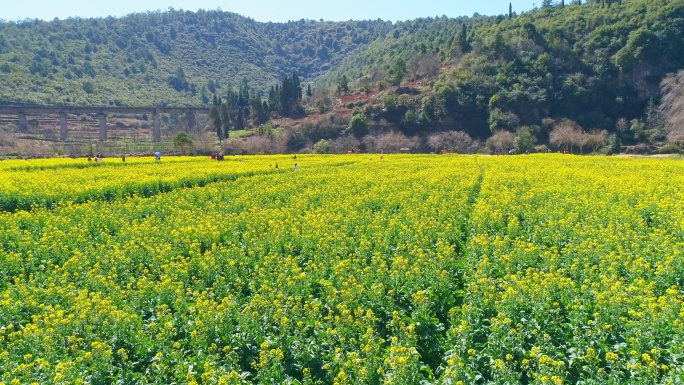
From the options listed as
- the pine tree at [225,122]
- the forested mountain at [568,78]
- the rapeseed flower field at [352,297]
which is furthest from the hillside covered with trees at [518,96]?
the rapeseed flower field at [352,297]

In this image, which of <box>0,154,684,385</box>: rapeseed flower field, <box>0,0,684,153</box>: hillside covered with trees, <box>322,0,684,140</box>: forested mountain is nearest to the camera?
<box>0,154,684,385</box>: rapeseed flower field

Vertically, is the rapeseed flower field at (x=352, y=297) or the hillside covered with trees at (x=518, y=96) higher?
the hillside covered with trees at (x=518, y=96)

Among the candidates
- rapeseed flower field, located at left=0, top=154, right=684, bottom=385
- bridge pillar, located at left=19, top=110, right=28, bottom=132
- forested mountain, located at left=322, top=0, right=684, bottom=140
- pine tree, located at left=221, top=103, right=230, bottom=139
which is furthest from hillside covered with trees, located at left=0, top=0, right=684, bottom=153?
rapeseed flower field, located at left=0, top=154, right=684, bottom=385

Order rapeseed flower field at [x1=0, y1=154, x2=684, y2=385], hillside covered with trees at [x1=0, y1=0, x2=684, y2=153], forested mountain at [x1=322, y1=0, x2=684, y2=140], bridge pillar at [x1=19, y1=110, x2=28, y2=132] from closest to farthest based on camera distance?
rapeseed flower field at [x1=0, y1=154, x2=684, y2=385]
hillside covered with trees at [x1=0, y1=0, x2=684, y2=153]
forested mountain at [x1=322, y1=0, x2=684, y2=140]
bridge pillar at [x1=19, y1=110, x2=28, y2=132]

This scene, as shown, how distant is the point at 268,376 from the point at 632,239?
30.5 ft

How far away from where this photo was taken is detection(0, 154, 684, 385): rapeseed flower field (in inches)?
245

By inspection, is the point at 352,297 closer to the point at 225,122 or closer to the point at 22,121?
the point at 225,122

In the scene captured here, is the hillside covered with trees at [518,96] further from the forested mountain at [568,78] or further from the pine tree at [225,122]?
the pine tree at [225,122]

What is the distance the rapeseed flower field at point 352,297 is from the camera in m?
6.23

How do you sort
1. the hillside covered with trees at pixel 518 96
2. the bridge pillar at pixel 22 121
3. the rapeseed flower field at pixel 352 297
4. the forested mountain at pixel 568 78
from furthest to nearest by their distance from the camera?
1. the bridge pillar at pixel 22 121
2. the forested mountain at pixel 568 78
3. the hillside covered with trees at pixel 518 96
4. the rapeseed flower field at pixel 352 297

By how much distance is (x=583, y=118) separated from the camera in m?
86.7

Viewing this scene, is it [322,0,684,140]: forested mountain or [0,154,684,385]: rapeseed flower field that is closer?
[0,154,684,385]: rapeseed flower field

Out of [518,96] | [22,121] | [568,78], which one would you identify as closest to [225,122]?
[22,121]

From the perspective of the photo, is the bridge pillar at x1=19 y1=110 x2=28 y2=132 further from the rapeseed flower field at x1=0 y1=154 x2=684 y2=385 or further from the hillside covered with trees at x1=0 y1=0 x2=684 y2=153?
the rapeseed flower field at x1=0 y1=154 x2=684 y2=385
